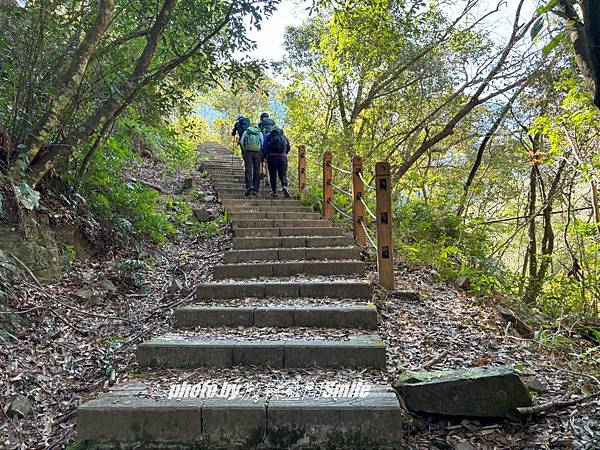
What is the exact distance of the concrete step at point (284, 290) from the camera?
406 centimetres

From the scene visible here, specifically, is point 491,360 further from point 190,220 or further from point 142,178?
point 142,178

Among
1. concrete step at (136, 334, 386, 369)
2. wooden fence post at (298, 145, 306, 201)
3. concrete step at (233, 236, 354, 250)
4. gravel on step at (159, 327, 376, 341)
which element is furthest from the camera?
wooden fence post at (298, 145, 306, 201)

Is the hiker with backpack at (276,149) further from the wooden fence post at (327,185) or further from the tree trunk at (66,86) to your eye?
the tree trunk at (66,86)

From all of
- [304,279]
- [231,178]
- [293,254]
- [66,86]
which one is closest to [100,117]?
[66,86]

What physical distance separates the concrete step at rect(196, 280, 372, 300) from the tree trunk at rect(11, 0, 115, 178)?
2.04 metres

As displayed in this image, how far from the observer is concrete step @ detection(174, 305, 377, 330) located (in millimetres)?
3498

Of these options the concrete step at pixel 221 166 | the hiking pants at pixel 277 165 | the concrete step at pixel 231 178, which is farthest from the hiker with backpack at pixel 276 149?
the concrete step at pixel 221 166

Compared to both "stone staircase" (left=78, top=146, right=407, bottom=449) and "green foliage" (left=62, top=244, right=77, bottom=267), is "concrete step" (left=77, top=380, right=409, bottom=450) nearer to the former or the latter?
"stone staircase" (left=78, top=146, right=407, bottom=449)

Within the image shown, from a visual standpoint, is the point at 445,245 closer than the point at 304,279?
No

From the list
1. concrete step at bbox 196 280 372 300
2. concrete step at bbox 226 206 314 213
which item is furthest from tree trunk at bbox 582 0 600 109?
concrete step at bbox 226 206 314 213

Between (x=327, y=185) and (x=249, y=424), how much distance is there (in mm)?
5023

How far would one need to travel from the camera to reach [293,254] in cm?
528

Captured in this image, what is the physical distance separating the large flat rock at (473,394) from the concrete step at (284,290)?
1606mm

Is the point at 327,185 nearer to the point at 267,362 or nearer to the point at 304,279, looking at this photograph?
the point at 304,279
